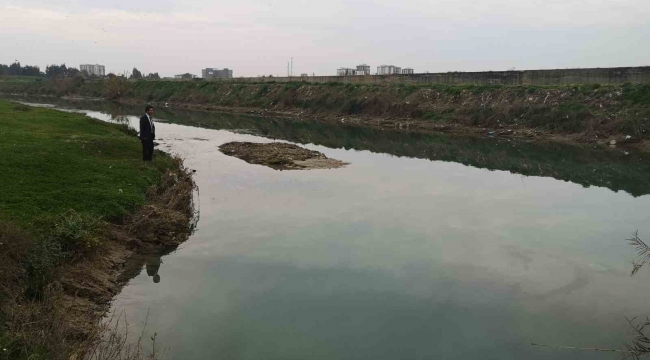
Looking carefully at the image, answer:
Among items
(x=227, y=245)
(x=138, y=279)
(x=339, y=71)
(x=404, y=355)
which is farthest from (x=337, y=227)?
(x=339, y=71)

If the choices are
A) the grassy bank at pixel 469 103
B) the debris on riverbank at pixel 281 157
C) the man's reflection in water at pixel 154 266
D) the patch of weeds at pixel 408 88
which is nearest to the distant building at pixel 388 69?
the grassy bank at pixel 469 103

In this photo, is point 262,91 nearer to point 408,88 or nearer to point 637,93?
point 408,88

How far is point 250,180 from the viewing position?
17188mm

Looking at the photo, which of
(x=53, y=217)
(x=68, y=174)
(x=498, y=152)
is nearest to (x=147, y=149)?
(x=68, y=174)

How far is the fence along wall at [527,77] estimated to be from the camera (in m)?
34.5

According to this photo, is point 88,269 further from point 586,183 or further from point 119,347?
point 586,183

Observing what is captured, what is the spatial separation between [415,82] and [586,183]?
32.0m

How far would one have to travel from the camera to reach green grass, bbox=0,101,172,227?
30.8 feet

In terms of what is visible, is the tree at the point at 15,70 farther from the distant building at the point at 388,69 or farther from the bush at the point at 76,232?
the bush at the point at 76,232

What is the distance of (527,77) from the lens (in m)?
40.1

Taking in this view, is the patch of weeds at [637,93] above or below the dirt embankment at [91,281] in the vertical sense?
above

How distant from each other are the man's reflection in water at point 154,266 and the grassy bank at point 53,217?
71 centimetres

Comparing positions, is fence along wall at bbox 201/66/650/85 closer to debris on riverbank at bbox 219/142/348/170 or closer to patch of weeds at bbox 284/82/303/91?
patch of weeds at bbox 284/82/303/91

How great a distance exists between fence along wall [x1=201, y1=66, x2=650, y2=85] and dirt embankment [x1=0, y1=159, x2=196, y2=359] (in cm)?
3268
